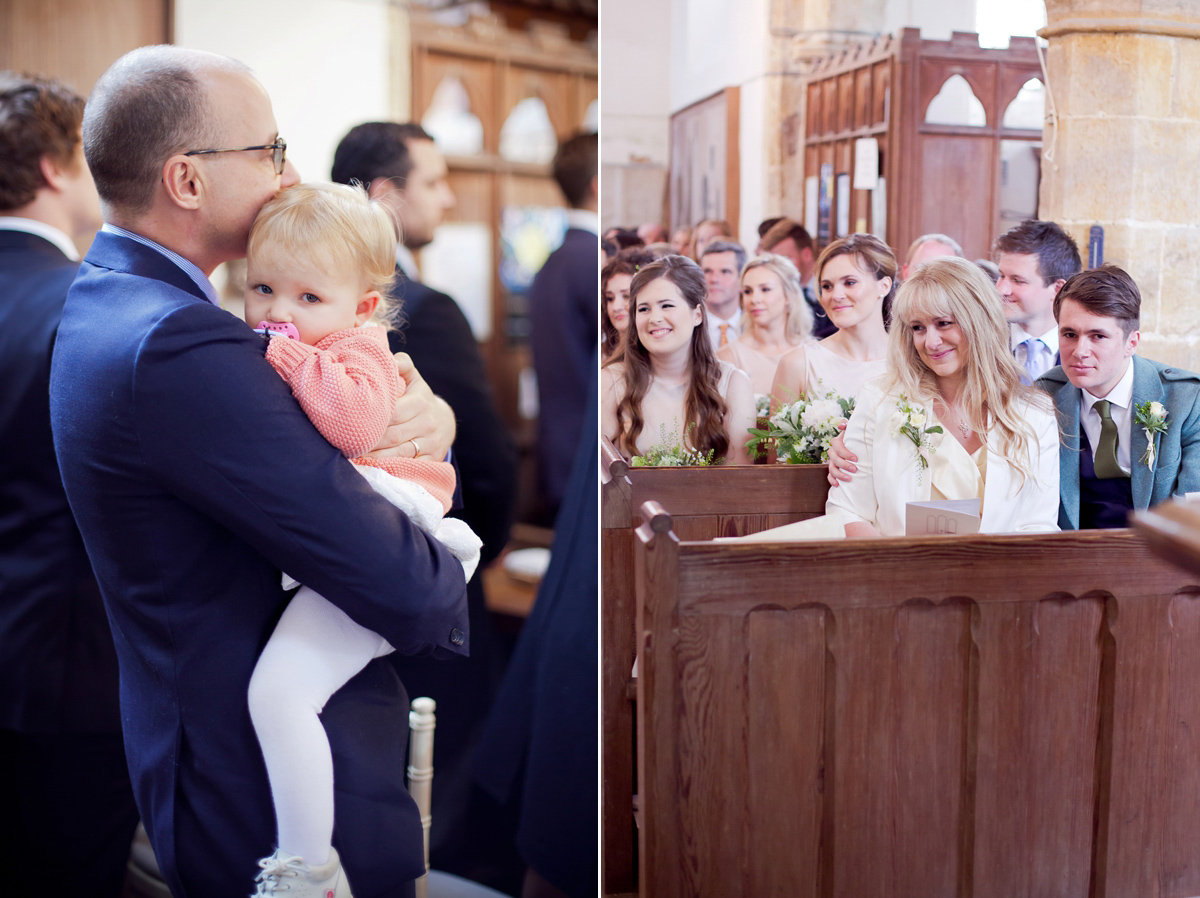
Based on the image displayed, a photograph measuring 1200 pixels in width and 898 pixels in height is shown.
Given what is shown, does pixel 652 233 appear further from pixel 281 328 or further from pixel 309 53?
pixel 281 328

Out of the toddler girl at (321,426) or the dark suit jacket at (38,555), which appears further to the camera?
the dark suit jacket at (38,555)

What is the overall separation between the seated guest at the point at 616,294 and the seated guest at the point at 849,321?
425mm

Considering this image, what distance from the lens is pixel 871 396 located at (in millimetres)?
2479

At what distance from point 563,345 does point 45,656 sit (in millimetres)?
1229

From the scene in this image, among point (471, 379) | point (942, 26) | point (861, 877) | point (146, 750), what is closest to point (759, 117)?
point (942, 26)

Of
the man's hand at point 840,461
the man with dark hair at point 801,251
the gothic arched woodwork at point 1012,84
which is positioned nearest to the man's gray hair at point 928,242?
the man with dark hair at point 801,251

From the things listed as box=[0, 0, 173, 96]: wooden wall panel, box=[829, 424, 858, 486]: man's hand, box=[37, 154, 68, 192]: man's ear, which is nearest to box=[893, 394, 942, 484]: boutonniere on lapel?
box=[829, 424, 858, 486]: man's hand

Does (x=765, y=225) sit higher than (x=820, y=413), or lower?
higher

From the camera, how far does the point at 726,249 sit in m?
2.52

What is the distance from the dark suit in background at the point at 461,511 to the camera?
1931mm

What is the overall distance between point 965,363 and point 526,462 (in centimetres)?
111

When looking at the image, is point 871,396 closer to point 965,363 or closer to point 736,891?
point 965,363

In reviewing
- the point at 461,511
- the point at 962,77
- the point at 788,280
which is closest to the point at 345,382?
the point at 461,511

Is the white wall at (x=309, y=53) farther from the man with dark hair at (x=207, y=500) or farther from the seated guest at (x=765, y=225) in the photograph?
the seated guest at (x=765, y=225)
